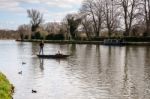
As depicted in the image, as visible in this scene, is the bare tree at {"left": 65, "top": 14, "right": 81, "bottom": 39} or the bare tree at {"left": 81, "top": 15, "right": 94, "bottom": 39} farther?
the bare tree at {"left": 65, "top": 14, "right": 81, "bottom": 39}

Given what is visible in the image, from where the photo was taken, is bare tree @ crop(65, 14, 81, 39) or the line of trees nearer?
the line of trees

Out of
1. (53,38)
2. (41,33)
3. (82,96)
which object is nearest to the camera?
(82,96)

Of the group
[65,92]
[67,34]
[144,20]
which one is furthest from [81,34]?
[65,92]

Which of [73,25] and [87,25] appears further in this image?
[73,25]

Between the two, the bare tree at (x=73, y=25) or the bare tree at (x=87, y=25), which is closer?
the bare tree at (x=87, y=25)

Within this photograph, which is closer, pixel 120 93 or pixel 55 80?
pixel 120 93

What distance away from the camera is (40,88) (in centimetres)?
2619

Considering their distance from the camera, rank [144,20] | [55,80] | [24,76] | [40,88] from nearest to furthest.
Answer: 1. [40,88]
2. [55,80]
3. [24,76]
4. [144,20]

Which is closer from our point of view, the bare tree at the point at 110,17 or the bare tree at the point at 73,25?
the bare tree at the point at 110,17

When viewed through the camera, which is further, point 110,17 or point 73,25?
point 73,25

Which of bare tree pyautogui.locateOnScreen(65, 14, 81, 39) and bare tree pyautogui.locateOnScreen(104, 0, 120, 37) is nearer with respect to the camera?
bare tree pyautogui.locateOnScreen(104, 0, 120, 37)

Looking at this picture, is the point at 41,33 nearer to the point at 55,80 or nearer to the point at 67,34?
the point at 67,34

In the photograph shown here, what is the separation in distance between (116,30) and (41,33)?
3004 cm

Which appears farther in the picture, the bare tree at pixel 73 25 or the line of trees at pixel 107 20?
the bare tree at pixel 73 25
